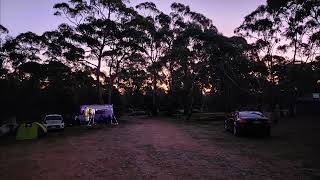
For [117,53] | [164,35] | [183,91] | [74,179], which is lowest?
[74,179]

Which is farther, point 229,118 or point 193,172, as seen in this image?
point 229,118

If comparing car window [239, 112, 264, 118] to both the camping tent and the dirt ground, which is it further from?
the camping tent

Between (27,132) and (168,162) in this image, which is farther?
(27,132)

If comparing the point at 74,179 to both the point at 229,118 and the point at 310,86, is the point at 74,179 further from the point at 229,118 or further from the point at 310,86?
the point at 310,86

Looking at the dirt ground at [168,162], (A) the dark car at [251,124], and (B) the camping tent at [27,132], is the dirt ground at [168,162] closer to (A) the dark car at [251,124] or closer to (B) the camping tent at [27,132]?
(A) the dark car at [251,124]

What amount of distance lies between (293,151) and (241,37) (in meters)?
30.6

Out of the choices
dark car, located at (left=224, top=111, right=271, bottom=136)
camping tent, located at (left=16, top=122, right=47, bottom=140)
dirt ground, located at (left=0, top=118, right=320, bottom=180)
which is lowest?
dirt ground, located at (left=0, top=118, right=320, bottom=180)

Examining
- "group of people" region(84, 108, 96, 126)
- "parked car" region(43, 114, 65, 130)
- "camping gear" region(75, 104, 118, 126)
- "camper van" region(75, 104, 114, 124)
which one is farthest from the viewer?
"camper van" region(75, 104, 114, 124)

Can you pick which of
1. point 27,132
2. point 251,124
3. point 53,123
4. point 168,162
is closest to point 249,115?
point 251,124

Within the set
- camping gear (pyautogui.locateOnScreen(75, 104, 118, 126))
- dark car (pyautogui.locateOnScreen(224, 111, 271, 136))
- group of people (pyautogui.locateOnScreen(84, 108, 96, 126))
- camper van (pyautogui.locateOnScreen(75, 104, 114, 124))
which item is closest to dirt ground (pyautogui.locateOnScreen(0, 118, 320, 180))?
dark car (pyautogui.locateOnScreen(224, 111, 271, 136))

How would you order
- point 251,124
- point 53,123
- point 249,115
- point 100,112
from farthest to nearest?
point 100,112 < point 53,123 < point 249,115 < point 251,124

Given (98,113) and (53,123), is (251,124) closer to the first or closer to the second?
(53,123)

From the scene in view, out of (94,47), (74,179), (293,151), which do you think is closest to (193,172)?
(74,179)

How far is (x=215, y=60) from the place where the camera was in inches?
Answer: 2106
